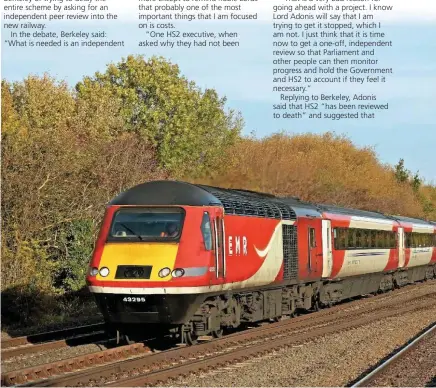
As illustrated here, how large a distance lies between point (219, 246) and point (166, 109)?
3601 cm

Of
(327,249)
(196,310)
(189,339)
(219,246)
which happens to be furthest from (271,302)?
(327,249)

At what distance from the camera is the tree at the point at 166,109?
48.9 m

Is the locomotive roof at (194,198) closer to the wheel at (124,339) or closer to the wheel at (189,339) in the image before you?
the wheel at (189,339)

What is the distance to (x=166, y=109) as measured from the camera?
168 ft

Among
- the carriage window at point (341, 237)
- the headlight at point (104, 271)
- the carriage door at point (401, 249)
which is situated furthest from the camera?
the carriage door at point (401, 249)

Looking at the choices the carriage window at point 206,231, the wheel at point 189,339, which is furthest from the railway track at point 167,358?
the carriage window at point 206,231

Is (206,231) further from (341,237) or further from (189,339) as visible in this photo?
(341,237)

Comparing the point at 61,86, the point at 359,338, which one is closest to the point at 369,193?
the point at 61,86

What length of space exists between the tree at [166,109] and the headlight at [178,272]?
31.9 m

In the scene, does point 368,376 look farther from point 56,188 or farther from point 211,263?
point 56,188

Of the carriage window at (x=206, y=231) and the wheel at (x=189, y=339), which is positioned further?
the wheel at (x=189, y=339)

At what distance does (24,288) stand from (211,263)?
866 centimetres

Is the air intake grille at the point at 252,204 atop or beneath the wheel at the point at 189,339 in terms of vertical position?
atop

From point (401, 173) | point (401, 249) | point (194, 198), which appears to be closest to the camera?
point (194, 198)
